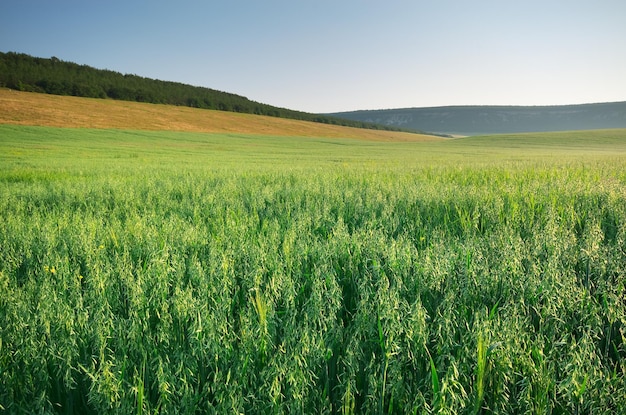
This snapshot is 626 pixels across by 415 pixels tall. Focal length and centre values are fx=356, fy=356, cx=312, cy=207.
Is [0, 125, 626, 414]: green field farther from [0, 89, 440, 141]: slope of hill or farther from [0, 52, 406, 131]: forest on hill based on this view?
[0, 52, 406, 131]: forest on hill

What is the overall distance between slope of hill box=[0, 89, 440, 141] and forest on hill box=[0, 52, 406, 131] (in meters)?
11.1

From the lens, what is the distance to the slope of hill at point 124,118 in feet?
158

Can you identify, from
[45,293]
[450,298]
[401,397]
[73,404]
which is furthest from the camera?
[45,293]

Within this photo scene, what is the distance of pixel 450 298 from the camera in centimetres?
169

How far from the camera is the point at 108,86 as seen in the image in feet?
281

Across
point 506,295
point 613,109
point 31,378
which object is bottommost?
point 31,378

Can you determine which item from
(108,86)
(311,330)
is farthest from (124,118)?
(311,330)

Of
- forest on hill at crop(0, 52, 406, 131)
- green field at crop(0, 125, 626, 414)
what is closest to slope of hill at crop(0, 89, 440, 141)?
forest on hill at crop(0, 52, 406, 131)

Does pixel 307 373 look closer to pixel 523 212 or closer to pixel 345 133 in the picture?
pixel 523 212

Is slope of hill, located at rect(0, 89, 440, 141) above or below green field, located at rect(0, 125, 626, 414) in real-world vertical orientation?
above

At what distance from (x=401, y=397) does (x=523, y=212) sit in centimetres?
366

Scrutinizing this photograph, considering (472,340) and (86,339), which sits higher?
(472,340)

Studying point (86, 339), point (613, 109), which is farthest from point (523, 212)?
point (613, 109)

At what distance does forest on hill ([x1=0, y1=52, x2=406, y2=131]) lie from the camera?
7150 cm
